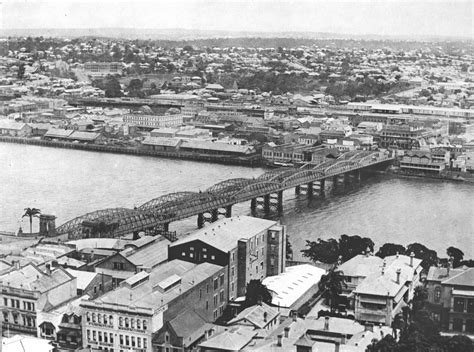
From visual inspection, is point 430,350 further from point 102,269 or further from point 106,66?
point 106,66

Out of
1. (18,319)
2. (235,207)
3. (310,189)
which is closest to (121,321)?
(18,319)

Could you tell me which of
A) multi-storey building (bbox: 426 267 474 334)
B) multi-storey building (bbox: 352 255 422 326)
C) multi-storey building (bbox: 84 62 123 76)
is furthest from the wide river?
multi-storey building (bbox: 84 62 123 76)

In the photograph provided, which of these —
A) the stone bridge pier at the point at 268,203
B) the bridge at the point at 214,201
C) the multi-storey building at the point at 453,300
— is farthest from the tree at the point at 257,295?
the stone bridge pier at the point at 268,203

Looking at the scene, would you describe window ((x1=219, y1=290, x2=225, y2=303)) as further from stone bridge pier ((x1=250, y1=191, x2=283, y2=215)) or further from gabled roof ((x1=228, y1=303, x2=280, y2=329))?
stone bridge pier ((x1=250, y1=191, x2=283, y2=215))

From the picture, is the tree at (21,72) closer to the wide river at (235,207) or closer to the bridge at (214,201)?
the wide river at (235,207)

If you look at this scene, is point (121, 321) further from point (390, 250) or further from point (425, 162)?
point (425, 162)

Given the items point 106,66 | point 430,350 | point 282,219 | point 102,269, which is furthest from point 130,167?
point 106,66
